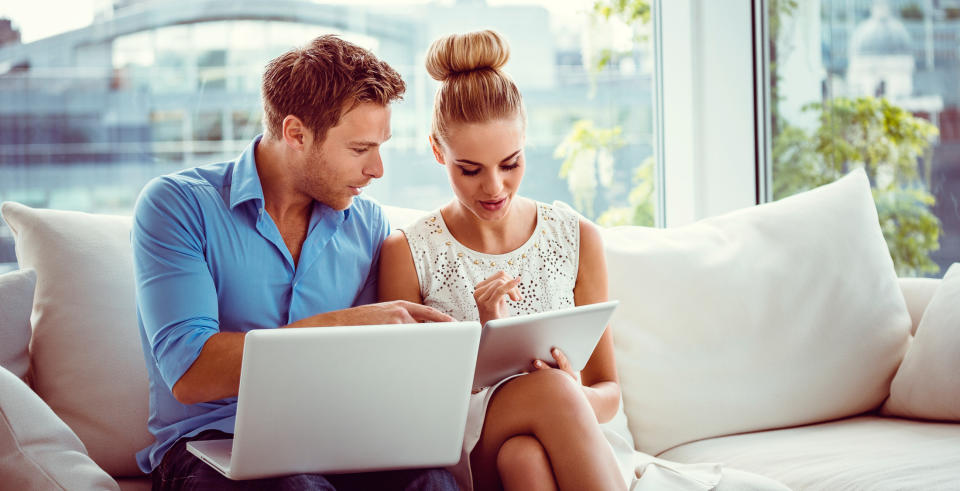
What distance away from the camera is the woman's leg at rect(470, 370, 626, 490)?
135 centimetres

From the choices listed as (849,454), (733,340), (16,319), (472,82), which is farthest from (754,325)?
(16,319)

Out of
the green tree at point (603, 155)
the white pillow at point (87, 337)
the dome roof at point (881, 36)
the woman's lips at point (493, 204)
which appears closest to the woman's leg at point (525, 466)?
the woman's lips at point (493, 204)

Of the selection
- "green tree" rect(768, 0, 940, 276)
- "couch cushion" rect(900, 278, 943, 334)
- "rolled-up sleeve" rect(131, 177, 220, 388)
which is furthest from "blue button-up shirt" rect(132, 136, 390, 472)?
"green tree" rect(768, 0, 940, 276)

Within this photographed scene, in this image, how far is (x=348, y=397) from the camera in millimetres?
1163

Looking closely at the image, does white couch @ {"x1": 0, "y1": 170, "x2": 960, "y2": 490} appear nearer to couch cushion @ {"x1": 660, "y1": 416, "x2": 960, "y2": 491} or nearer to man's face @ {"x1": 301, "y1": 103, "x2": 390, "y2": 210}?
couch cushion @ {"x1": 660, "y1": 416, "x2": 960, "y2": 491}

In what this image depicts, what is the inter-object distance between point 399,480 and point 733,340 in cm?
91

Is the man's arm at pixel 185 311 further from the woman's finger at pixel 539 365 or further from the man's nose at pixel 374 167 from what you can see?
the man's nose at pixel 374 167

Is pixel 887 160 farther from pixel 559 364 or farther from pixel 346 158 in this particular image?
pixel 346 158

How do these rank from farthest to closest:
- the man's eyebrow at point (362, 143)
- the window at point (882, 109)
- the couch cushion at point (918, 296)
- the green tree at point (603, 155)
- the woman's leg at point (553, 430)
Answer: the green tree at point (603, 155), the window at point (882, 109), the couch cushion at point (918, 296), the man's eyebrow at point (362, 143), the woman's leg at point (553, 430)

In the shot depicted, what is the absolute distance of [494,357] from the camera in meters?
1.40

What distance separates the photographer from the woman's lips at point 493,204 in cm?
169

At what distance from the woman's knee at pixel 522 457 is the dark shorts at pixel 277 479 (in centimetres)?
10

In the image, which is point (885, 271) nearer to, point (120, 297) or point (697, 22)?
point (697, 22)

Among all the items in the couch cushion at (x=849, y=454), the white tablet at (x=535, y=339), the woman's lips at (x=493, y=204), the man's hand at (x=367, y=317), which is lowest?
the couch cushion at (x=849, y=454)
